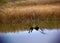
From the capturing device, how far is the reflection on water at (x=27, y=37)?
52.4 inches

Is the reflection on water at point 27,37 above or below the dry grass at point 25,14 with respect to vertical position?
below

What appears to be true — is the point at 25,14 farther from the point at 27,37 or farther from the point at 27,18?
the point at 27,37

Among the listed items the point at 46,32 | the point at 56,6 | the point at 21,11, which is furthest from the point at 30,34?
the point at 56,6

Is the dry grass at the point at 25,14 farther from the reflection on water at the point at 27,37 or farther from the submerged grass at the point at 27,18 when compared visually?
the reflection on water at the point at 27,37

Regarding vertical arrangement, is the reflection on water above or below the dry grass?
below

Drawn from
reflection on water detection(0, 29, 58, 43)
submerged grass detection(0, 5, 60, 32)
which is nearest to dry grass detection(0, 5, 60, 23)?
submerged grass detection(0, 5, 60, 32)

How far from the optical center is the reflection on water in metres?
1.33

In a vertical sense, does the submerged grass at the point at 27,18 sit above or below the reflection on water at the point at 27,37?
above

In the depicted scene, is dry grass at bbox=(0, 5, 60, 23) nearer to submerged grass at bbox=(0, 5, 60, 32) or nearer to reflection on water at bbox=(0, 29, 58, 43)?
submerged grass at bbox=(0, 5, 60, 32)

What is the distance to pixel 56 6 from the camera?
133cm

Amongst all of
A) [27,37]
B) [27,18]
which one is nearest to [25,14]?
[27,18]

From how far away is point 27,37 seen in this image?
1.34 metres

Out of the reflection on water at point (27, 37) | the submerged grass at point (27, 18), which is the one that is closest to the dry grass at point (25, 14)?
the submerged grass at point (27, 18)

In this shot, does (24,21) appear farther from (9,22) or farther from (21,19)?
(9,22)
